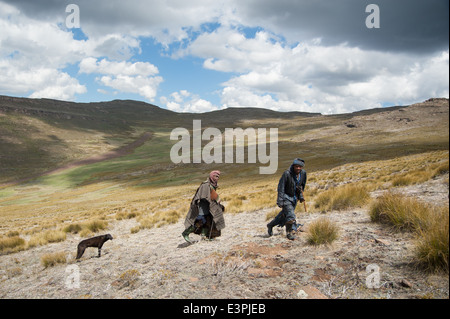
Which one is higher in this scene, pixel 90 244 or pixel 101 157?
pixel 101 157

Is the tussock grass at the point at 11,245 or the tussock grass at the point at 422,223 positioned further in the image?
the tussock grass at the point at 11,245

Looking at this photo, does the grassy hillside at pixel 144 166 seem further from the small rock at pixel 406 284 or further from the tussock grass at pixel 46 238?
the small rock at pixel 406 284

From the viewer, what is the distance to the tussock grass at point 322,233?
6969 mm

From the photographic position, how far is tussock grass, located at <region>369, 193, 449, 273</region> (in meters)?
4.58

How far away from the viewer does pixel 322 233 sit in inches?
276

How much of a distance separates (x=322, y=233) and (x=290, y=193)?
1.70 meters

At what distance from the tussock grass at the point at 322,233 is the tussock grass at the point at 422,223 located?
1562 mm

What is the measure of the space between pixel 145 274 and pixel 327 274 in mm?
4134

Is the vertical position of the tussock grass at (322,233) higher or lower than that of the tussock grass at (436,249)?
lower

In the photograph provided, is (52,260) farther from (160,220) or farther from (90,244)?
(160,220)

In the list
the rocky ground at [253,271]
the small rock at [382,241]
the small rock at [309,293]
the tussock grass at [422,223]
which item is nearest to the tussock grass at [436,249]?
the tussock grass at [422,223]

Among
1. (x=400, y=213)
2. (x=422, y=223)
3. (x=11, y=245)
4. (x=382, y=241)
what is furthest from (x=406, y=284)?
(x=11, y=245)

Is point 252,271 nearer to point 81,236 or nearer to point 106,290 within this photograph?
point 106,290
